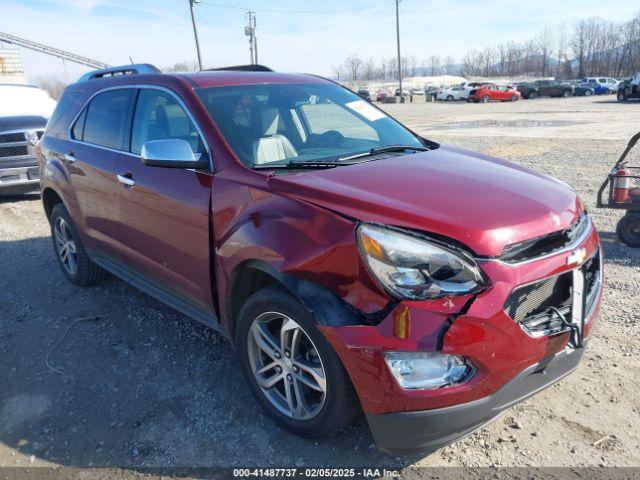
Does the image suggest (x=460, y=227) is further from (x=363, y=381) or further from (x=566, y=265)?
(x=363, y=381)

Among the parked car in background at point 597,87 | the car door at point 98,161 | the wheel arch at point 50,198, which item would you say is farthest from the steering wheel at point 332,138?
the parked car in background at point 597,87

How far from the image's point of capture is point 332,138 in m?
3.65

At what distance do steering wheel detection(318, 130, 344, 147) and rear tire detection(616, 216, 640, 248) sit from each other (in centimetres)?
367

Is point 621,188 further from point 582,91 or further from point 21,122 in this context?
point 582,91

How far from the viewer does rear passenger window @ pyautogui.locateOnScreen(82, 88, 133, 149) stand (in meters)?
4.09

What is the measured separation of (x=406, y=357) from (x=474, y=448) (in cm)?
88

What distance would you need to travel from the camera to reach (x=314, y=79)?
14.0ft

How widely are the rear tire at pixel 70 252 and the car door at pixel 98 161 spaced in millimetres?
303

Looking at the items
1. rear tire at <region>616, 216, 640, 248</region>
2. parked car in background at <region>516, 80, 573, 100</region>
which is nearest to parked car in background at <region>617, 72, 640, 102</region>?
parked car in background at <region>516, 80, 573, 100</region>

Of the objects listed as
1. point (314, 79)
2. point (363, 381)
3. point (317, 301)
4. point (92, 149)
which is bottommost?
point (363, 381)

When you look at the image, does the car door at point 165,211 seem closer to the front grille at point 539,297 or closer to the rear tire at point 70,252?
Result: the rear tire at point 70,252

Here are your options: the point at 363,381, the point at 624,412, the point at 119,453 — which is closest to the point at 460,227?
the point at 363,381

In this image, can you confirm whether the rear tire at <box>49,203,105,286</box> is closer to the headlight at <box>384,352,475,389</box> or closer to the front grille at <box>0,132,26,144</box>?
the headlight at <box>384,352,475,389</box>

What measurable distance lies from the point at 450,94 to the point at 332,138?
50.6 meters
